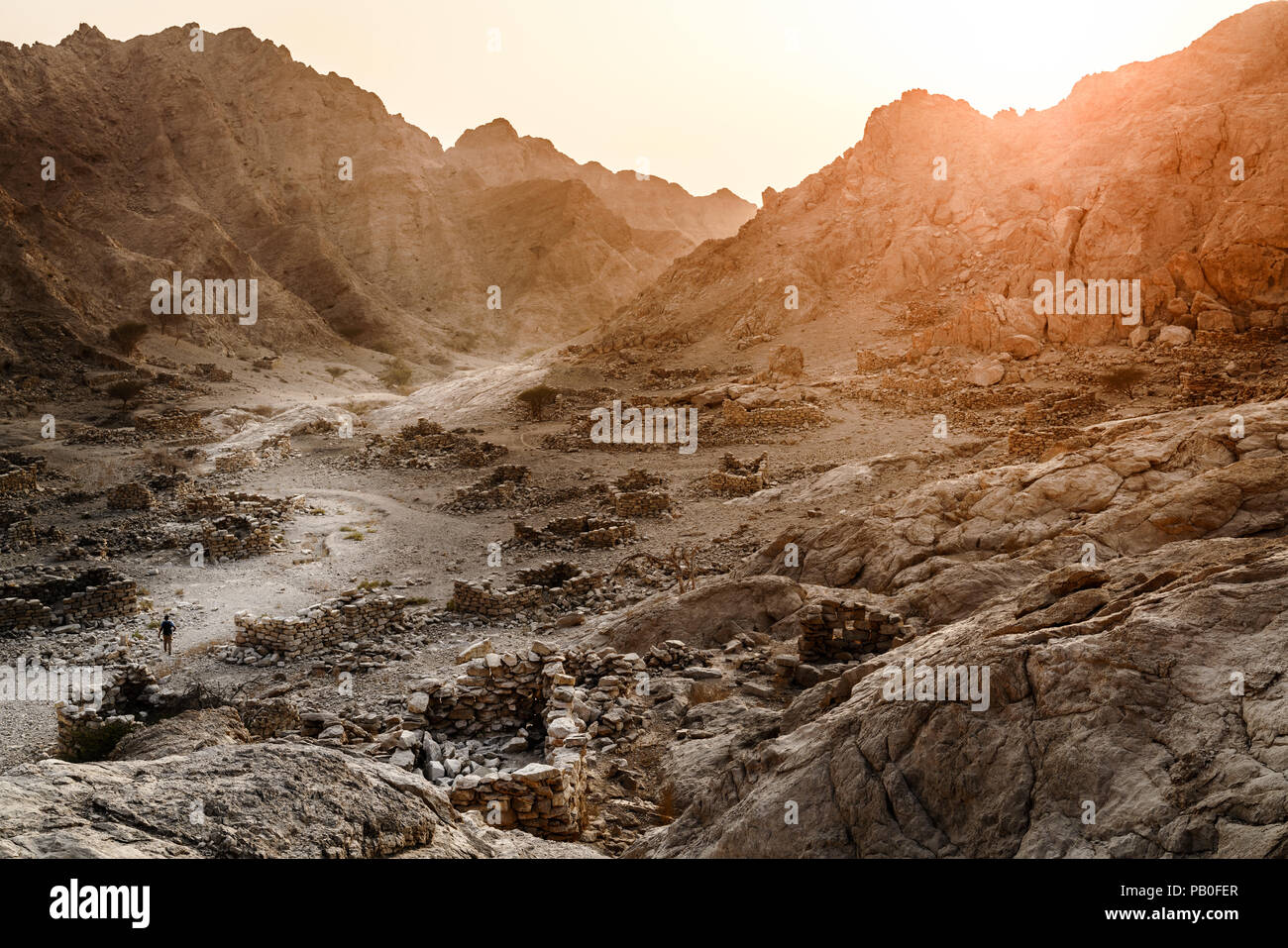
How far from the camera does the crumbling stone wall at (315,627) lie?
1345 centimetres

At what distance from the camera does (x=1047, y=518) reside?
12.1 m

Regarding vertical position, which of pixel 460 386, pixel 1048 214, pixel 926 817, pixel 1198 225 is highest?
pixel 1048 214

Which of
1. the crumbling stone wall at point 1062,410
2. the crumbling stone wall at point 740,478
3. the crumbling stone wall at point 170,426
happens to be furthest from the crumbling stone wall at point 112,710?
the crumbling stone wall at point 170,426

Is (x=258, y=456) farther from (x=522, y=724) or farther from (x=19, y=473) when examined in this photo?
(x=522, y=724)

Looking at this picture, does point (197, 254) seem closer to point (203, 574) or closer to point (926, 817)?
point (203, 574)

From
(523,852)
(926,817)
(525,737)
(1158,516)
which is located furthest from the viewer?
(1158,516)

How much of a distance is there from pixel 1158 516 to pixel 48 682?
54.1ft

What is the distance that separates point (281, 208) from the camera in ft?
292

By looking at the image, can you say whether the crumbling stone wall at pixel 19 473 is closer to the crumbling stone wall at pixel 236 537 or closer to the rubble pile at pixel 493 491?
the crumbling stone wall at pixel 236 537

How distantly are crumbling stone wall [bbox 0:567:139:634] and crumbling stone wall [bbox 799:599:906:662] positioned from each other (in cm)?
1347

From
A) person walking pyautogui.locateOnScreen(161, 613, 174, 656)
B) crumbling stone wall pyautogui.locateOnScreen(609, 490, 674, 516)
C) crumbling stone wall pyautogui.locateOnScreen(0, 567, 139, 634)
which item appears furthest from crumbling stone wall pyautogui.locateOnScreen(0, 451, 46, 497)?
crumbling stone wall pyautogui.locateOnScreen(609, 490, 674, 516)

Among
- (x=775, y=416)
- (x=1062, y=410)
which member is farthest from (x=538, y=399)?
(x=1062, y=410)

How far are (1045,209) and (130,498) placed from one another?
44.7m

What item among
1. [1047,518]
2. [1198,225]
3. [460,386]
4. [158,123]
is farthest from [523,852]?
[158,123]
